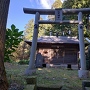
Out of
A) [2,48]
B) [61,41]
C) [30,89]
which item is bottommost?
[30,89]

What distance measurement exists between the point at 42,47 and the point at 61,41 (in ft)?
7.51

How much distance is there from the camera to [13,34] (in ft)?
11.8

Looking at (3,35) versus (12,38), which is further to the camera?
(12,38)

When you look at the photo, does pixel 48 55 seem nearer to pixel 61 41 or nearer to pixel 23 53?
pixel 61 41

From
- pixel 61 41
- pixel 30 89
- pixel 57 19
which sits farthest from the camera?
pixel 61 41

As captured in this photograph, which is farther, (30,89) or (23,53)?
(23,53)

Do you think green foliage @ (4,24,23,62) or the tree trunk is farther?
green foliage @ (4,24,23,62)

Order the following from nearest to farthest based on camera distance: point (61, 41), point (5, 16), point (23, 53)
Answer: point (5, 16) → point (61, 41) → point (23, 53)

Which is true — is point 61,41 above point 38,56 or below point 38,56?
above

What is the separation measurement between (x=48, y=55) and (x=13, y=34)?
14.3 metres

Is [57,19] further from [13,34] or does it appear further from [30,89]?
[30,89]

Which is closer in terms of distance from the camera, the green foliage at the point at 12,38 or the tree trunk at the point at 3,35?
the tree trunk at the point at 3,35

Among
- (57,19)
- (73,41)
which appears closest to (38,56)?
(73,41)

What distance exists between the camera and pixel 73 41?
56.0 feet
